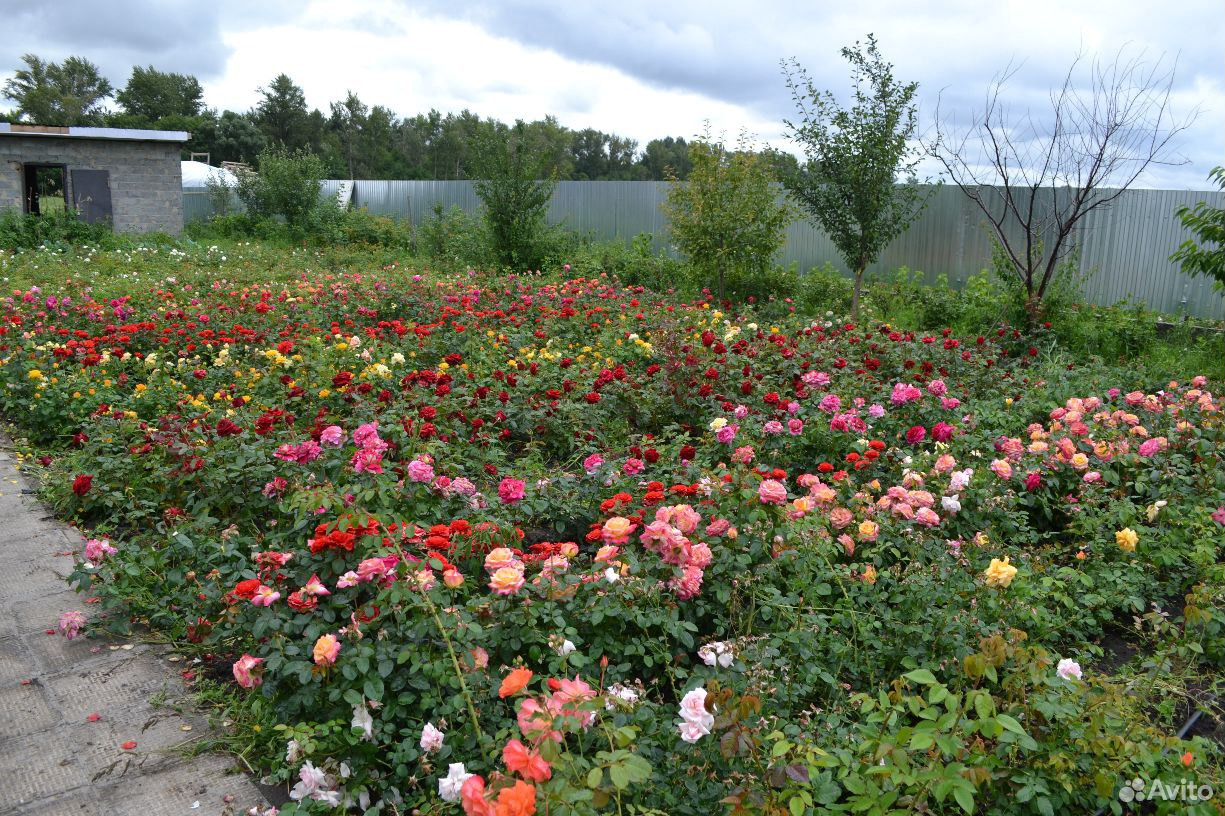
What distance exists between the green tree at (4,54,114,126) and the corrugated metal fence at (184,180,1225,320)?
2059 inches

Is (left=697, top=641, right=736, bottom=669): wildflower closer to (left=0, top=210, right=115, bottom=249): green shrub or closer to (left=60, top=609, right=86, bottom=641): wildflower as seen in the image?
(left=60, top=609, right=86, bottom=641): wildflower

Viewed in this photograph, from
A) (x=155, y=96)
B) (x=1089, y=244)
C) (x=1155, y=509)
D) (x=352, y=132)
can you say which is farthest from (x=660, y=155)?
(x=1155, y=509)

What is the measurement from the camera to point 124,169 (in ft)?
62.6

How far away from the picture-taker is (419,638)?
7.16ft

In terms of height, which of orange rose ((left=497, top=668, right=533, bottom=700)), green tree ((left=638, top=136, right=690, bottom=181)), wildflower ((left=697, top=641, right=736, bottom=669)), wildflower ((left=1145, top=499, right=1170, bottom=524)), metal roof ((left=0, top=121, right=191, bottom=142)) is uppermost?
green tree ((left=638, top=136, right=690, bottom=181))

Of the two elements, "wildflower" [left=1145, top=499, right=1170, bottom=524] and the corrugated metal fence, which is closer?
"wildflower" [left=1145, top=499, right=1170, bottom=524]

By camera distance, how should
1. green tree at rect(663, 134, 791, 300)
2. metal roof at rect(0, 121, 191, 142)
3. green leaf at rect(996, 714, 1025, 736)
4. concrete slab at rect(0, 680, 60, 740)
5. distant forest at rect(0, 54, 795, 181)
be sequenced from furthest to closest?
distant forest at rect(0, 54, 795, 181), metal roof at rect(0, 121, 191, 142), green tree at rect(663, 134, 791, 300), concrete slab at rect(0, 680, 60, 740), green leaf at rect(996, 714, 1025, 736)

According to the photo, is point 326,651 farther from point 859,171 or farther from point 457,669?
point 859,171

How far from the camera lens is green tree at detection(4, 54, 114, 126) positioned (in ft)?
193

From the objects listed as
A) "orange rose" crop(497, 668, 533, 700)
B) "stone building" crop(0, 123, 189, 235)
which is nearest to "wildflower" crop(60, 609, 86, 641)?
"orange rose" crop(497, 668, 533, 700)

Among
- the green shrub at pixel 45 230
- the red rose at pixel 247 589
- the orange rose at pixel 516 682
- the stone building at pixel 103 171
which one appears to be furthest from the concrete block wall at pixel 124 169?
the orange rose at pixel 516 682

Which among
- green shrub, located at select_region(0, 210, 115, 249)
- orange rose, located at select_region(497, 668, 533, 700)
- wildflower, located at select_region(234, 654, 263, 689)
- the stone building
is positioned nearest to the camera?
orange rose, located at select_region(497, 668, 533, 700)

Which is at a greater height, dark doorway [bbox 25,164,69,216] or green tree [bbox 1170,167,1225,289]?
dark doorway [bbox 25,164,69,216]

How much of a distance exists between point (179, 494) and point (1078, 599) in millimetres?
3529
